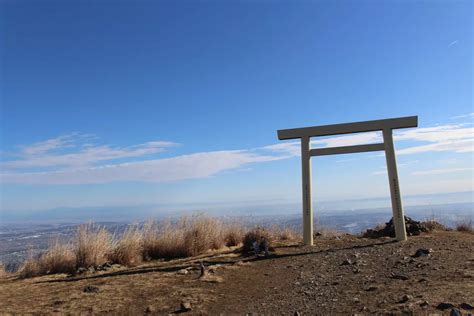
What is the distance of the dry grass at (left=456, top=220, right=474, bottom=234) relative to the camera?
1210cm

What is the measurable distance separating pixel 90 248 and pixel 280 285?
4.79 meters

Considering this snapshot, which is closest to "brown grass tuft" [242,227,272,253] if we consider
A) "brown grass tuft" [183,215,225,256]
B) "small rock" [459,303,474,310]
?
"brown grass tuft" [183,215,225,256]

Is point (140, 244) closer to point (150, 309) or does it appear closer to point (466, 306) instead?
point (150, 309)

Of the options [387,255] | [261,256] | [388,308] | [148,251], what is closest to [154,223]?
[148,251]

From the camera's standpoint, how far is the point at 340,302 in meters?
4.84

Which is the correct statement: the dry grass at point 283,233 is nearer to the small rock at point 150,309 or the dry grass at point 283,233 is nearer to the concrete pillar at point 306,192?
the concrete pillar at point 306,192

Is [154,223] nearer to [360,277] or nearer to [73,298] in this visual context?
[73,298]

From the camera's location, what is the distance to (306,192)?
A: 1004cm

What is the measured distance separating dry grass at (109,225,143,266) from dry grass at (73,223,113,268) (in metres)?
0.18

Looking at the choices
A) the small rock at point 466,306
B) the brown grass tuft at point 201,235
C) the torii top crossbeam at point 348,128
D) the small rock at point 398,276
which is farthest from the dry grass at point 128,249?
the small rock at point 466,306

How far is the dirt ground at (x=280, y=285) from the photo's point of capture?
4.72 meters

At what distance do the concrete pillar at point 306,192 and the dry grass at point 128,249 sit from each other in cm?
419

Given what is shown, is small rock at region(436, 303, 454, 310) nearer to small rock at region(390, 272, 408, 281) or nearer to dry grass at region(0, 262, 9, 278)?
small rock at region(390, 272, 408, 281)

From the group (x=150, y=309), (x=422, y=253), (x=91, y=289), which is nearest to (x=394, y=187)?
(x=422, y=253)
